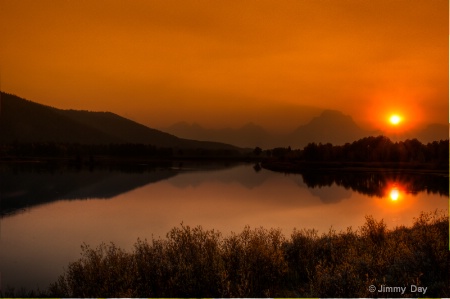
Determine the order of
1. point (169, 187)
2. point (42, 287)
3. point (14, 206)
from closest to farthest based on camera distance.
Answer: point (42, 287), point (14, 206), point (169, 187)

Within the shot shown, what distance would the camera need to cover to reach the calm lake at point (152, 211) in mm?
32000

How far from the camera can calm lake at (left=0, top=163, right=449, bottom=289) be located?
105ft

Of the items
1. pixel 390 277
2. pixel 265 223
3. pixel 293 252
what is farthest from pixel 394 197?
pixel 390 277

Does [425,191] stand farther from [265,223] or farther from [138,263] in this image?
[138,263]

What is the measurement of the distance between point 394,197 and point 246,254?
50377mm

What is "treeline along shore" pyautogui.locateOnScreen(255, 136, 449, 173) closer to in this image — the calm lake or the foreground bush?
the calm lake

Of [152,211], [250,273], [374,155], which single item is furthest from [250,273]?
[374,155]

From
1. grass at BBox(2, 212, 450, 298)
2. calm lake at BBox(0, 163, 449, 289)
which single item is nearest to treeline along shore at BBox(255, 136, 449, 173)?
calm lake at BBox(0, 163, 449, 289)

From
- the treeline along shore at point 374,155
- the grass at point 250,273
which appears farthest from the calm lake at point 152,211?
the treeline along shore at point 374,155

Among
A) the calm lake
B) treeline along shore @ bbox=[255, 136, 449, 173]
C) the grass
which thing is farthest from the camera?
treeline along shore @ bbox=[255, 136, 449, 173]

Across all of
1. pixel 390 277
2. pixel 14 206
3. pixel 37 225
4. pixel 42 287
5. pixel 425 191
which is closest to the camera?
pixel 390 277

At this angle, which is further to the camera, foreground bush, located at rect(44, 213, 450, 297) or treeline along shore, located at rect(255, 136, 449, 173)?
treeline along shore, located at rect(255, 136, 449, 173)

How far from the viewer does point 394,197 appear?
6506cm

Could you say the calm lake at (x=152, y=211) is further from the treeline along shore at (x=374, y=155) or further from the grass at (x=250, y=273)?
the treeline along shore at (x=374, y=155)
